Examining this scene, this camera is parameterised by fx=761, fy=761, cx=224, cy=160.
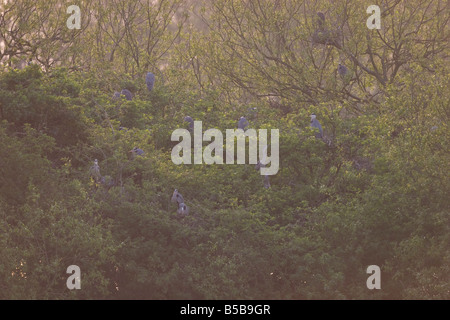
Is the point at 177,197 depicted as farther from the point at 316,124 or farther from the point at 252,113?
the point at 252,113

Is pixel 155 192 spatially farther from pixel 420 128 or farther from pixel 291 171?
pixel 420 128

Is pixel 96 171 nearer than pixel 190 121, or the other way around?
pixel 96 171

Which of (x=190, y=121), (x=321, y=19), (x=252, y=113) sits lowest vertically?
(x=190, y=121)

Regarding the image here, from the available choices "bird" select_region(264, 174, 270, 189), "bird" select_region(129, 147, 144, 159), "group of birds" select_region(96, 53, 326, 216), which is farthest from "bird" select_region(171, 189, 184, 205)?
"bird" select_region(264, 174, 270, 189)

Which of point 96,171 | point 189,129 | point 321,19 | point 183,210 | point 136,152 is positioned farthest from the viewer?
point 321,19

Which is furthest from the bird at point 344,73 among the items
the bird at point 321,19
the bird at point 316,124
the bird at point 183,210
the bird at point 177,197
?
the bird at point 183,210

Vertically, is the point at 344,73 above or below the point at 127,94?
above

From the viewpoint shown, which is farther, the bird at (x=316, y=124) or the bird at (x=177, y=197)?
the bird at (x=316, y=124)

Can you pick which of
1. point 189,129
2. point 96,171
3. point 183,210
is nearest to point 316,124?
point 189,129

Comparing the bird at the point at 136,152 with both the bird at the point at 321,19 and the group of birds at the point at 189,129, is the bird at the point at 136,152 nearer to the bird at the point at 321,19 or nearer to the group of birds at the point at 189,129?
the group of birds at the point at 189,129

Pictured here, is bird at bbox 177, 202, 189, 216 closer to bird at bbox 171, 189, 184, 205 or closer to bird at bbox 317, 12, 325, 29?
bird at bbox 171, 189, 184, 205

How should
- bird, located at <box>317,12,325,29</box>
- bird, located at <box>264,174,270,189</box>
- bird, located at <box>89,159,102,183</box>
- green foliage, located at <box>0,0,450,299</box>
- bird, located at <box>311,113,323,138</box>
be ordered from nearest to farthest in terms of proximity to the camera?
green foliage, located at <box>0,0,450,299</box>, bird, located at <box>89,159,102,183</box>, bird, located at <box>264,174,270,189</box>, bird, located at <box>311,113,323,138</box>, bird, located at <box>317,12,325,29</box>

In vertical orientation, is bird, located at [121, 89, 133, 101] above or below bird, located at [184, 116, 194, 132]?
above

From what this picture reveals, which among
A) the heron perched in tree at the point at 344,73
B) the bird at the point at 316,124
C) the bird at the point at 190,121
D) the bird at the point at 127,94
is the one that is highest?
the heron perched in tree at the point at 344,73
